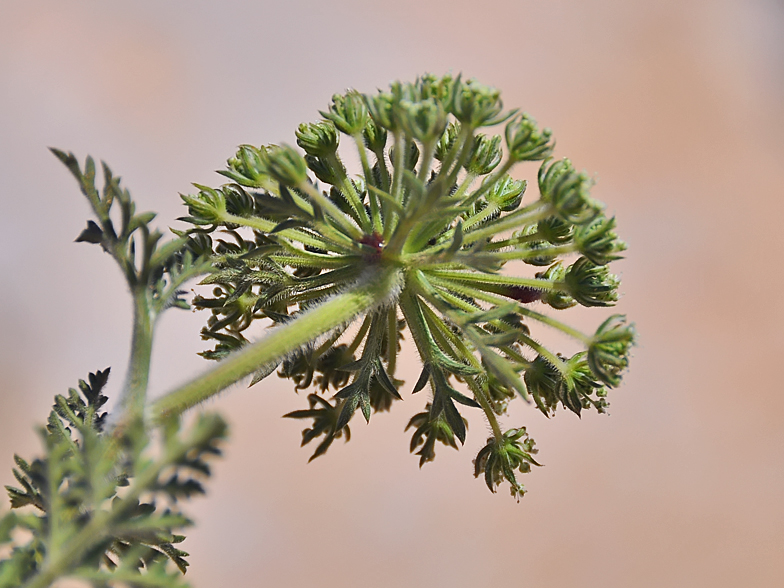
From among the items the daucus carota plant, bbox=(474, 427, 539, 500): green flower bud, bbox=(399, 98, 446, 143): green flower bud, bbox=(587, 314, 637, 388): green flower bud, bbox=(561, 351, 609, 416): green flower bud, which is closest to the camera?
the daucus carota plant

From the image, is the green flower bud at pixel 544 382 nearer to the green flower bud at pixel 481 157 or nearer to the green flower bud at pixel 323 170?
the green flower bud at pixel 481 157

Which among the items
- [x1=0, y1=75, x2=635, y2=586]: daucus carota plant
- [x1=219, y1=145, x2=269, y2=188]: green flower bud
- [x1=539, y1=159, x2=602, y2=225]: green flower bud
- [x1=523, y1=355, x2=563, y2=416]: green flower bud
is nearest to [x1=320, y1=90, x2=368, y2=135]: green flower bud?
[x1=0, y1=75, x2=635, y2=586]: daucus carota plant

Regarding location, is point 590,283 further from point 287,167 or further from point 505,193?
point 287,167

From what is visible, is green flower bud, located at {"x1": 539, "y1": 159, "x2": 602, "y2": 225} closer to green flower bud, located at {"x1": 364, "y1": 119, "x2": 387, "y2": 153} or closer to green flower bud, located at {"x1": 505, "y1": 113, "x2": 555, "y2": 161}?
green flower bud, located at {"x1": 505, "y1": 113, "x2": 555, "y2": 161}

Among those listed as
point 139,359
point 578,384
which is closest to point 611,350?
point 578,384

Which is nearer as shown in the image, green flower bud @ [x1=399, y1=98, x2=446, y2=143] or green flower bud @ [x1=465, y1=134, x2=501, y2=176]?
green flower bud @ [x1=399, y1=98, x2=446, y2=143]

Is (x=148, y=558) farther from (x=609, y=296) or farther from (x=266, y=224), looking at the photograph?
(x=609, y=296)

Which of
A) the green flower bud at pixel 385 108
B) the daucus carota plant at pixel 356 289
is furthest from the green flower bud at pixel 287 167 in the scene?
the green flower bud at pixel 385 108
